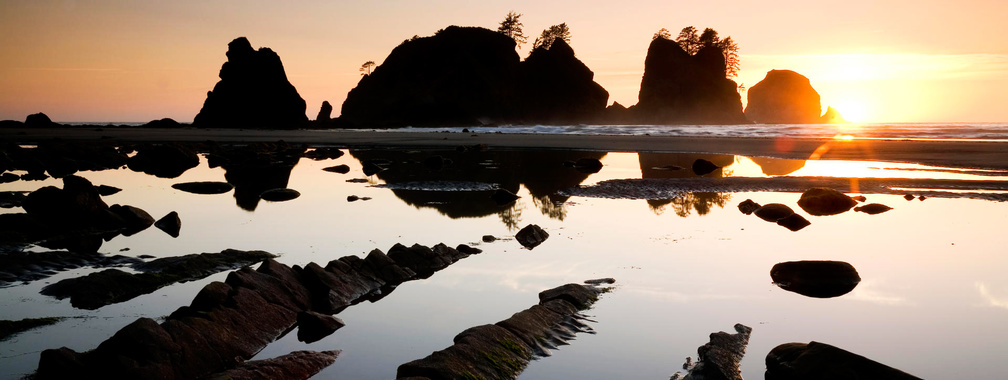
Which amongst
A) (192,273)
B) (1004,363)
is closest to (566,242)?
(192,273)

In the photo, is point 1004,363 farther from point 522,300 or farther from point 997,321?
point 522,300

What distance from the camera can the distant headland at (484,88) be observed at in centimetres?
11538

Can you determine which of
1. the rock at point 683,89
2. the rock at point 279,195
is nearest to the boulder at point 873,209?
the rock at point 279,195

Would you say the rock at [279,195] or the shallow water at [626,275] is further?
the rock at [279,195]

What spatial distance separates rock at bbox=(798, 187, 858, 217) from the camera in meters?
Answer: 13.8

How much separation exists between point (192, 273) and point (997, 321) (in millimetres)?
8669

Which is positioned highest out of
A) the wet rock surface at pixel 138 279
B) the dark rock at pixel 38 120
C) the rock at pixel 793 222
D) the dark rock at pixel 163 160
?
the dark rock at pixel 38 120

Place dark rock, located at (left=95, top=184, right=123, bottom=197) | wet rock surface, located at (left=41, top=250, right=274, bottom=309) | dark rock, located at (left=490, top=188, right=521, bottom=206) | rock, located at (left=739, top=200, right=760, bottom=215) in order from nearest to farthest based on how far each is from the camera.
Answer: wet rock surface, located at (left=41, top=250, right=274, bottom=309)
rock, located at (left=739, top=200, right=760, bottom=215)
dark rock, located at (left=490, top=188, right=521, bottom=206)
dark rock, located at (left=95, top=184, right=123, bottom=197)

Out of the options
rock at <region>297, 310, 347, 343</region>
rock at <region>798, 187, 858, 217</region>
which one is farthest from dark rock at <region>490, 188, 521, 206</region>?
rock at <region>297, 310, 347, 343</region>

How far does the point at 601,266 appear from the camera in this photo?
859cm

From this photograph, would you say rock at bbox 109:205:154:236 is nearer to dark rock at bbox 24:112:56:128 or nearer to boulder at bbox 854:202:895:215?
boulder at bbox 854:202:895:215

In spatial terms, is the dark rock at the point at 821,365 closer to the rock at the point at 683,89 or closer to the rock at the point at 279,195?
the rock at the point at 279,195

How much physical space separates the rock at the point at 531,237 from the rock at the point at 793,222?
14.9 ft

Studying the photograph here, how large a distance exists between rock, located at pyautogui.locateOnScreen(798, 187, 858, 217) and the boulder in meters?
0.24
